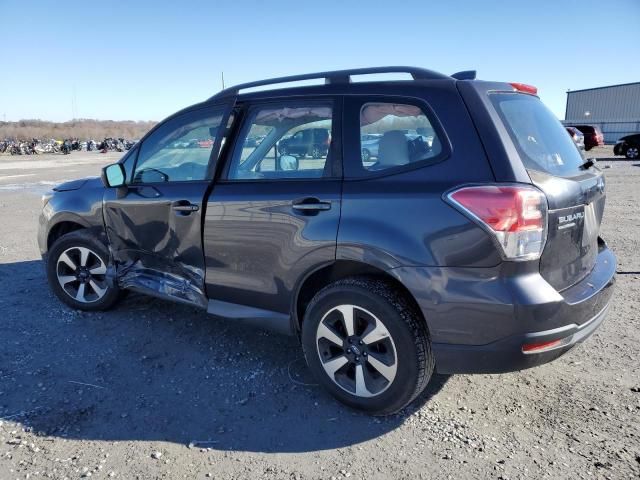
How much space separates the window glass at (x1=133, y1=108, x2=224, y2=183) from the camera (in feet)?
11.5

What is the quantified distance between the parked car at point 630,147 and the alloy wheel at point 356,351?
2556 centimetres

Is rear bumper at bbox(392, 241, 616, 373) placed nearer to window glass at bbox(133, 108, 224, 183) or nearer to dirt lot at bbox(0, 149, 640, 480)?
dirt lot at bbox(0, 149, 640, 480)

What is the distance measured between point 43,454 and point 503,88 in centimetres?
320

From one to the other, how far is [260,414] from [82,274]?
2439 millimetres

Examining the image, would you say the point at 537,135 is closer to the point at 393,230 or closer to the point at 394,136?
the point at 394,136

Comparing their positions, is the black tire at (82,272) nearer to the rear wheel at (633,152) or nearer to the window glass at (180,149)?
the window glass at (180,149)

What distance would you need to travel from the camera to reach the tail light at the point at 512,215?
227cm

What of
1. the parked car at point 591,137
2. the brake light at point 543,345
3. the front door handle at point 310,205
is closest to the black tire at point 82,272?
the front door handle at point 310,205

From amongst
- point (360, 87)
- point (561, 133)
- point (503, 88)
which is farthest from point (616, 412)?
point (360, 87)

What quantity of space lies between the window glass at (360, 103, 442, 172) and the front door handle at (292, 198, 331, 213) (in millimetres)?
319

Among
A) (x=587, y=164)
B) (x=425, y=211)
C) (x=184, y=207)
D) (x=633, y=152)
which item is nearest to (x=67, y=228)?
(x=184, y=207)

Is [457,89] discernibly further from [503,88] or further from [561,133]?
[561,133]

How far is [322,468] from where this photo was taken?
2.39 meters

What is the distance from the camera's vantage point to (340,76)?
2.96m
